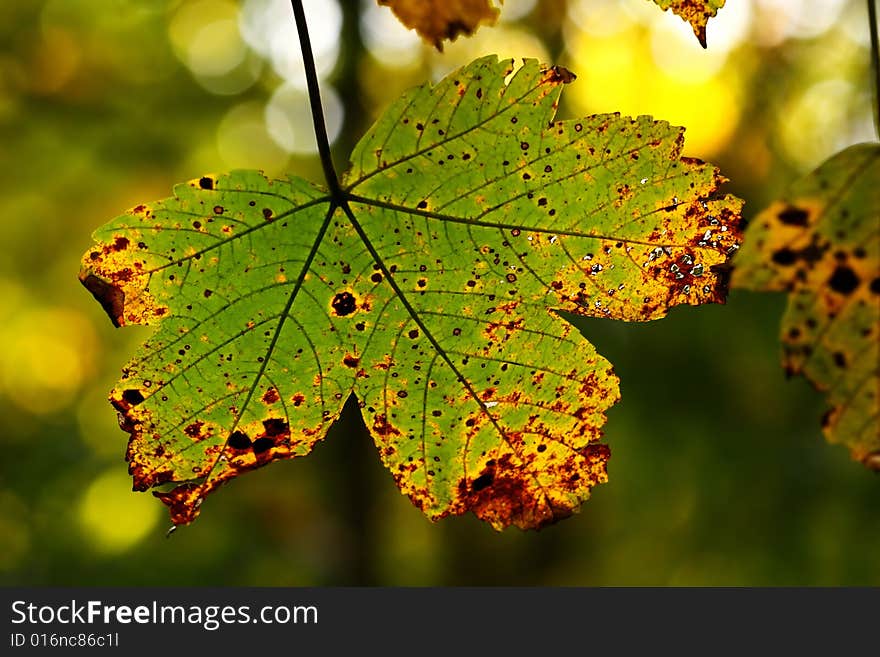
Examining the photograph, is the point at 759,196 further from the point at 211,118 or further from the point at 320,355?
the point at 320,355

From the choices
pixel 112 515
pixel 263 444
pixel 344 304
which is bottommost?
pixel 263 444

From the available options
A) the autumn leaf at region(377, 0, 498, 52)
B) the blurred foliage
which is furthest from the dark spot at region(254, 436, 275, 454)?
the blurred foliage

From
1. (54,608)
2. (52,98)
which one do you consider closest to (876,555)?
(54,608)

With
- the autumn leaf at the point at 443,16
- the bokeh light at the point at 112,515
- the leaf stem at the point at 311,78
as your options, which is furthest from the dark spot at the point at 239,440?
the bokeh light at the point at 112,515

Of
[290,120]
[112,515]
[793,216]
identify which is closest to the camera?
[793,216]

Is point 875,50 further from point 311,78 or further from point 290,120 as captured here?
point 290,120

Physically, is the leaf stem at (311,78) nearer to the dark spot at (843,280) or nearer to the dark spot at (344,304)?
the dark spot at (344,304)

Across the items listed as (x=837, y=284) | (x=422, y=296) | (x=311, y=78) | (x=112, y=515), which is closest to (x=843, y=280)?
(x=837, y=284)
